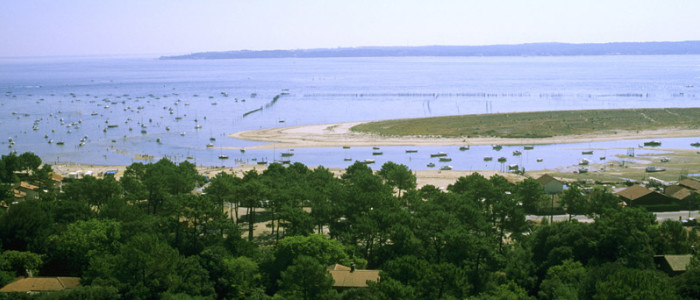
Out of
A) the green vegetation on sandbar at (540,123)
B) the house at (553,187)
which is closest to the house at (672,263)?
the house at (553,187)

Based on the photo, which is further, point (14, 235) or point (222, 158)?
point (222, 158)

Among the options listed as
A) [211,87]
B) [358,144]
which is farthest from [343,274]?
[211,87]

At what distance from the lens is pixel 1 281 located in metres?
19.2

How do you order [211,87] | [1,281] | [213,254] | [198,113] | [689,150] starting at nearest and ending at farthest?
[1,281] → [213,254] → [689,150] → [198,113] → [211,87]

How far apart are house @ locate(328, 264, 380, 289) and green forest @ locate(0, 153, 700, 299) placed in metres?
0.30

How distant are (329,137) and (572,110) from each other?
112ft

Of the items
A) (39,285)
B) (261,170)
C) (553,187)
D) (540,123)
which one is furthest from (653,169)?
(39,285)

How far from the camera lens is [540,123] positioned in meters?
68.0

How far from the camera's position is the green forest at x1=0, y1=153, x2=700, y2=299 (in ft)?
57.3

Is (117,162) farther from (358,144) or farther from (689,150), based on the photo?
(689,150)

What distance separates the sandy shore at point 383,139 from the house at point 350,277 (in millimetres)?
40337

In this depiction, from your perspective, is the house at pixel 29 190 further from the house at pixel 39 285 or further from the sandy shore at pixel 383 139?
the sandy shore at pixel 383 139

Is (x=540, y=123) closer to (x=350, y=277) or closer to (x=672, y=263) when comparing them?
(x=672, y=263)

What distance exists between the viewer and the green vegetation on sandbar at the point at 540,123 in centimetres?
6400
